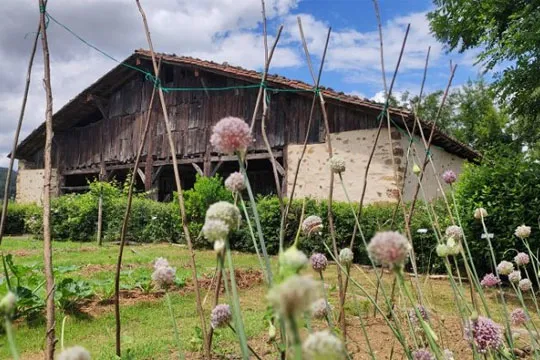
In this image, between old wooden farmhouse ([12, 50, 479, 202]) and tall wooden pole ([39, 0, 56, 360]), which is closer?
tall wooden pole ([39, 0, 56, 360])

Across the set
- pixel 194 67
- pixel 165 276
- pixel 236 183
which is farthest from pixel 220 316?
pixel 194 67

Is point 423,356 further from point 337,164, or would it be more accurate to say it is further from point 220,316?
point 337,164

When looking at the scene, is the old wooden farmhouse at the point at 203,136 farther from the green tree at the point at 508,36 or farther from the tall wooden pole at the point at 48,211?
the tall wooden pole at the point at 48,211

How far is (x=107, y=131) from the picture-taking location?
54.1 ft

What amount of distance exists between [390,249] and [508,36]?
849cm

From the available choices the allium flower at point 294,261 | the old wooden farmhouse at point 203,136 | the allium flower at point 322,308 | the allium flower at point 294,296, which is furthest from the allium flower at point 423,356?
the old wooden farmhouse at point 203,136

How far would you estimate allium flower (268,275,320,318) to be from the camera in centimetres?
43

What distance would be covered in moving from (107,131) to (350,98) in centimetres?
998

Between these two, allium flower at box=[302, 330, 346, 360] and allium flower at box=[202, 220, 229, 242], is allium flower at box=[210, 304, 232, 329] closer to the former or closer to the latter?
allium flower at box=[202, 220, 229, 242]

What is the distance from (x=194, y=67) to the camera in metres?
13.1

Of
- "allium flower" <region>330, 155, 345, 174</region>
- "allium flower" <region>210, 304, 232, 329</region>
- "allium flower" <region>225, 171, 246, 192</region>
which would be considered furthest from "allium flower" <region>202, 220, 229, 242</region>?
"allium flower" <region>330, 155, 345, 174</region>

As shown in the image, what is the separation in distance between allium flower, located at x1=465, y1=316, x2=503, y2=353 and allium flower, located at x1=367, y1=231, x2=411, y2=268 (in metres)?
0.66

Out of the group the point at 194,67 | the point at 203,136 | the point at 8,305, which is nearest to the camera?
the point at 8,305

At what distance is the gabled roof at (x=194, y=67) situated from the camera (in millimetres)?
10420
